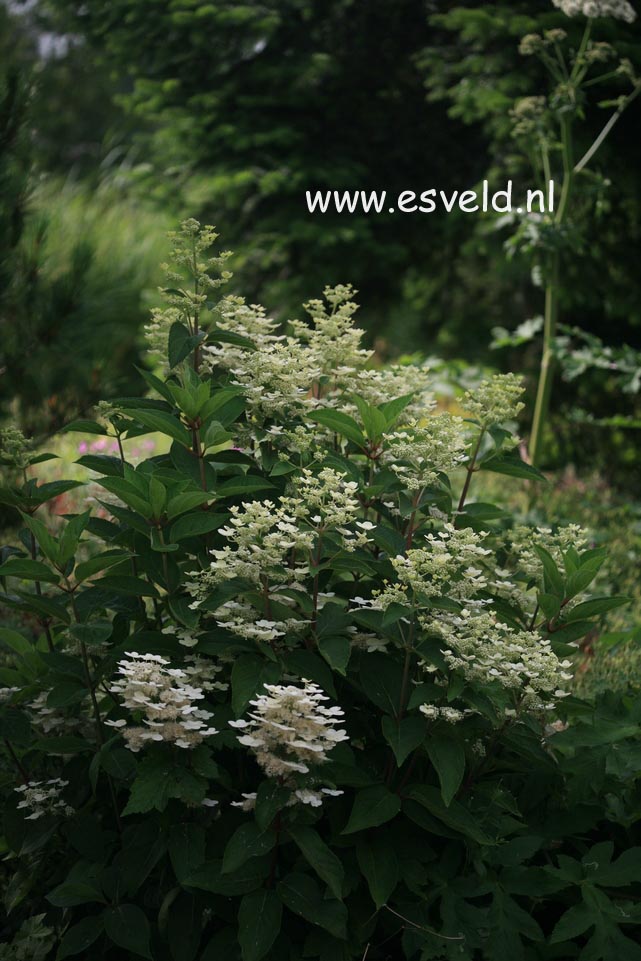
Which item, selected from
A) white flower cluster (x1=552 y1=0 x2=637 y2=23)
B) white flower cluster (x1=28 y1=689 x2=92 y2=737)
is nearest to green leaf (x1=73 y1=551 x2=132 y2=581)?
white flower cluster (x1=28 y1=689 x2=92 y2=737)

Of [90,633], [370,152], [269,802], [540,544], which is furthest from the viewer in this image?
[370,152]

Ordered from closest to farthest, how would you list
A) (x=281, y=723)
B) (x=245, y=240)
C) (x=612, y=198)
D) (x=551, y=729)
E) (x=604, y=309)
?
(x=281, y=723)
(x=551, y=729)
(x=612, y=198)
(x=604, y=309)
(x=245, y=240)

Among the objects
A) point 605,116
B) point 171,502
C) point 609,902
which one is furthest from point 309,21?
point 609,902

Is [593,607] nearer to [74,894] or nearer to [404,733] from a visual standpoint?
[404,733]

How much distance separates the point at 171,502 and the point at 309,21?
5609mm

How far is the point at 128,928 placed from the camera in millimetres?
1788

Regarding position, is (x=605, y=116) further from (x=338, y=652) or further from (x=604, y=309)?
(x=338, y=652)

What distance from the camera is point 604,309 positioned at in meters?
6.22

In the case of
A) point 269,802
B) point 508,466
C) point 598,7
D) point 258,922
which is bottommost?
point 258,922

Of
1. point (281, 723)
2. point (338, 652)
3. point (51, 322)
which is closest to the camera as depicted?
point (281, 723)

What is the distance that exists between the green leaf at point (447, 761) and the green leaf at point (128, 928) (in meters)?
0.61

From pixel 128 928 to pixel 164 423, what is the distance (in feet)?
3.12

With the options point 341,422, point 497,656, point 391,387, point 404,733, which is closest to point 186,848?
point 404,733

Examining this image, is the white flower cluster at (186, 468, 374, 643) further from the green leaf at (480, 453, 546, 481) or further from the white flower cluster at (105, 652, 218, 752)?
the green leaf at (480, 453, 546, 481)
